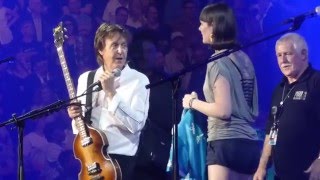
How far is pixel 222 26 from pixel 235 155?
0.79 meters

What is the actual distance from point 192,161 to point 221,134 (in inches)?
20.0

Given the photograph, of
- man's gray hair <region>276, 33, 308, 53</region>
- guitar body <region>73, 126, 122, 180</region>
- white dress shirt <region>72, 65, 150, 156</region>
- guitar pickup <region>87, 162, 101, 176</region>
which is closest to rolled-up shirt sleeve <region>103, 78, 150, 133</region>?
white dress shirt <region>72, 65, 150, 156</region>

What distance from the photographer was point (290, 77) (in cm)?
357

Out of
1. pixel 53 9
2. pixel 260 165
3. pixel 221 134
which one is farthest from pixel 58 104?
pixel 53 9

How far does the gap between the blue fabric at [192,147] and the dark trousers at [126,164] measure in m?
0.40

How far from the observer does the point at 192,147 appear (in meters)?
3.87

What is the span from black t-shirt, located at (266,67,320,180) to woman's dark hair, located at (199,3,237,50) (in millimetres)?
480

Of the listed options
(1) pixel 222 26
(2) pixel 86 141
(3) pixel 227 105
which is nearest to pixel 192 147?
(3) pixel 227 105

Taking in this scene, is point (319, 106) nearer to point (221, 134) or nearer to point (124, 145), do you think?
point (221, 134)

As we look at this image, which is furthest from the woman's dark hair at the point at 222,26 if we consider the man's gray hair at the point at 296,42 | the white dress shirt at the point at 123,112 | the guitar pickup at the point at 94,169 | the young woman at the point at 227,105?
the guitar pickup at the point at 94,169

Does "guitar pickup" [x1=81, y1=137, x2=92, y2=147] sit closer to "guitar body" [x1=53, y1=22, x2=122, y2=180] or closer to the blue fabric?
"guitar body" [x1=53, y1=22, x2=122, y2=180]

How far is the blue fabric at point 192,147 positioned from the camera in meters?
3.86

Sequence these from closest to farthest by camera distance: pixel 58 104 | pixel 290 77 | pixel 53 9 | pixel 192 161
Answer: pixel 58 104 < pixel 290 77 < pixel 192 161 < pixel 53 9

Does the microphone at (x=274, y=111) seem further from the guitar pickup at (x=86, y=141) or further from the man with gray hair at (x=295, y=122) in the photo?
the guitar pickup at (x=86, y=141)
